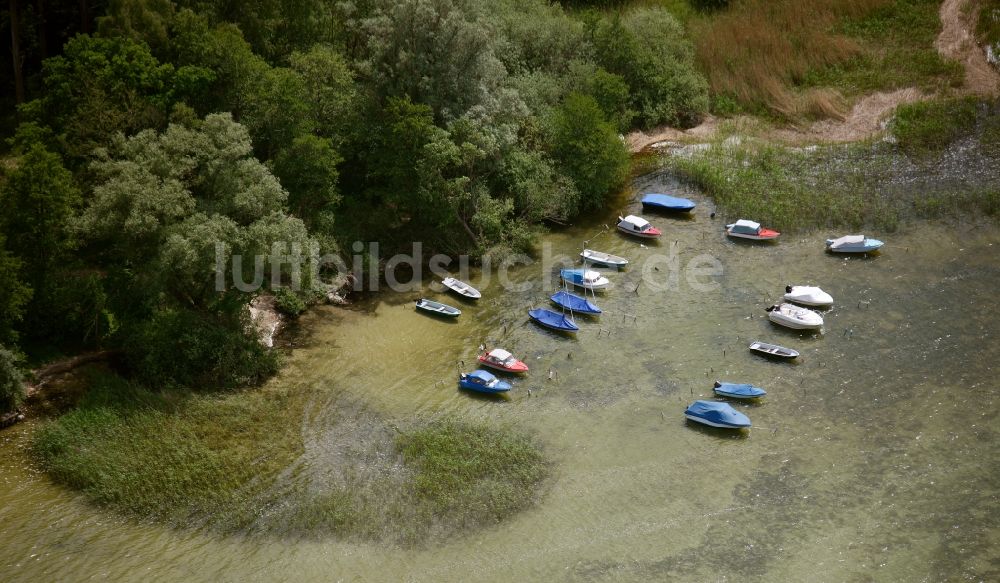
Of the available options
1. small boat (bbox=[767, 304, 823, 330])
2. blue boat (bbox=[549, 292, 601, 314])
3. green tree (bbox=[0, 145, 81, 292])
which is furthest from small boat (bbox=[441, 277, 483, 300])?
green tree (bbox=[0, 145, 81, 292])

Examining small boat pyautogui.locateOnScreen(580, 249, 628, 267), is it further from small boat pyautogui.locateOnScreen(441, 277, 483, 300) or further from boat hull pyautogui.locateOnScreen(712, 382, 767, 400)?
boat hull pyautogui.locateOnScreen(712, 382, 767, 400)

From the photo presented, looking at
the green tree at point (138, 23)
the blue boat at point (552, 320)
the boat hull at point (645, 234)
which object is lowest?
the blue boat at point (552, 320)

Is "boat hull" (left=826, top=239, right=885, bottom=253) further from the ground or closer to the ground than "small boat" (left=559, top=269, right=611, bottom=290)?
further from the ground

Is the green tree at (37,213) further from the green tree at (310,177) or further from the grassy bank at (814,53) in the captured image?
the grassy bank at (814,53)

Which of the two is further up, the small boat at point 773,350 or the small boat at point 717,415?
the small boat at point 773,350

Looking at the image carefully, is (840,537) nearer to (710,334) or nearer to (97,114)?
(710,334)

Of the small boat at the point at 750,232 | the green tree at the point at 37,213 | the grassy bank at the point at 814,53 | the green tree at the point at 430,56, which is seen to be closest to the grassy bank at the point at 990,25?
the grassy bank at the point at 814,53
